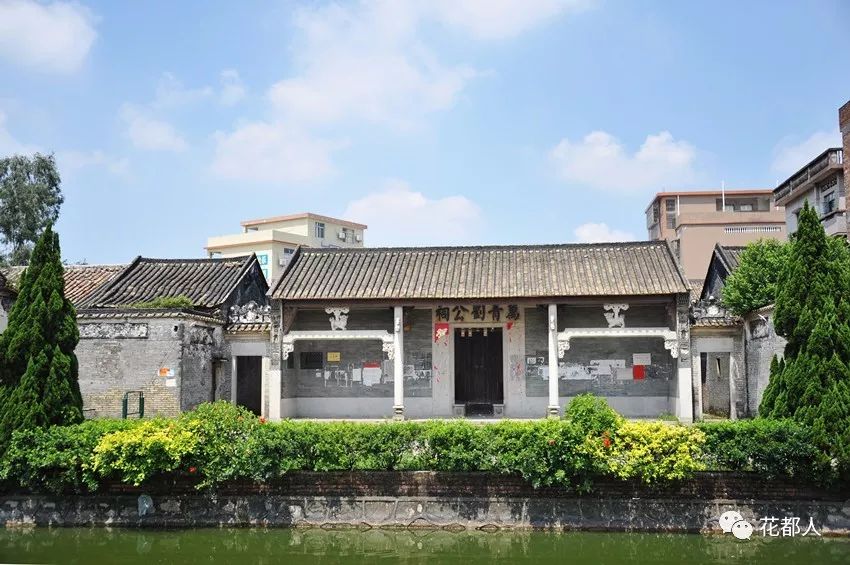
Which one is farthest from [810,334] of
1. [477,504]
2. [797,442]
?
[477,504]

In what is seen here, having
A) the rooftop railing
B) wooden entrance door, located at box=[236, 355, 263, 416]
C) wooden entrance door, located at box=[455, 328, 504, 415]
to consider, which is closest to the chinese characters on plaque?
wooden entrance door, located at box=[455, 328, 504, 415]

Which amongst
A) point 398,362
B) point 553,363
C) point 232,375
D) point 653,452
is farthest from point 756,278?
point 232,375

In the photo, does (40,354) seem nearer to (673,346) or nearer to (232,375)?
(232,375)

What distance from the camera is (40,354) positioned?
10.4 metres

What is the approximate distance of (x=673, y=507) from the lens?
957 cm

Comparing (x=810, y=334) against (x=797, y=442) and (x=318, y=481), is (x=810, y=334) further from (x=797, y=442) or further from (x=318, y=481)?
Result: (x=318, y=481)

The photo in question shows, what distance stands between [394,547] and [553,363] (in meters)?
8.91

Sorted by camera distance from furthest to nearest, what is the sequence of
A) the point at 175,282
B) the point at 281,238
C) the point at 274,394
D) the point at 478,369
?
1. the point at 281,238
2. the point at 175,282
3. the point at 478,369
4. the point at 274,394

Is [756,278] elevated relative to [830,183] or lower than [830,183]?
lower

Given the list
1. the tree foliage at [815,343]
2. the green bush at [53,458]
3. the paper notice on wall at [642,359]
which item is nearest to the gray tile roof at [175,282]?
the green bush at [53,458]

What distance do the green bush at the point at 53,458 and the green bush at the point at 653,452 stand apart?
22.5 feet

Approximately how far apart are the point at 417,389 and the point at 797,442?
35.1 feet

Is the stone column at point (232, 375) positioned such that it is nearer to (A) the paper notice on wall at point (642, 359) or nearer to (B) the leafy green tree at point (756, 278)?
(A) the paper notice on wall at point (642, 359)

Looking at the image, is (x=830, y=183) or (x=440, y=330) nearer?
(x=440, y=330)
